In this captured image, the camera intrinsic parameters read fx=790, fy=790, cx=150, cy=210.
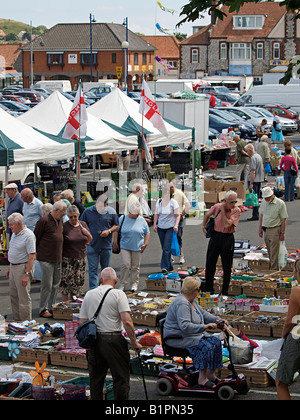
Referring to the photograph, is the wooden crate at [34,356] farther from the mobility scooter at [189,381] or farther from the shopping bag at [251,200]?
the shopping bag at [251,200]

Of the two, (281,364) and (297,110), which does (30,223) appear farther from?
(297,110)

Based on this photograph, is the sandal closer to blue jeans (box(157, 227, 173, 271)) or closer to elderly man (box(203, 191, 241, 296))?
elderly man (box(203, 191, 241, 296))

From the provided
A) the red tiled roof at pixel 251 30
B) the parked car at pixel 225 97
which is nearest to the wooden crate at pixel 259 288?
the parked car at pixel 225 97

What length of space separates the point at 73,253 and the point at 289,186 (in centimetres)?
1189

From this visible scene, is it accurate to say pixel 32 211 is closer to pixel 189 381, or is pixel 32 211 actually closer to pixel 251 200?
pixel 189 381

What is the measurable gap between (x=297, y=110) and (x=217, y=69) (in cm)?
4126

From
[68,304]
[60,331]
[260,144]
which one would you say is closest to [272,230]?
[68,304]

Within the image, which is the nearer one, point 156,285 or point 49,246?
point 49,246

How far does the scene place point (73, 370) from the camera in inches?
369

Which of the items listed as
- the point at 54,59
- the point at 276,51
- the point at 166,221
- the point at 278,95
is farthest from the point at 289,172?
the point at 54,59

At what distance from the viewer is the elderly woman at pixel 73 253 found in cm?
1193

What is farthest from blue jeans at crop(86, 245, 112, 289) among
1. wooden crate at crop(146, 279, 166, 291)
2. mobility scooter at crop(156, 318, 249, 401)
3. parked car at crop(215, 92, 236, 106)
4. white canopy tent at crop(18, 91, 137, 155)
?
parked car at crop(215, 92, 236, 106)

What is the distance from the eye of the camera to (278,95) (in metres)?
49.0

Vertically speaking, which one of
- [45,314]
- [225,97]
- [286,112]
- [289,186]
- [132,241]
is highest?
[225,97]
